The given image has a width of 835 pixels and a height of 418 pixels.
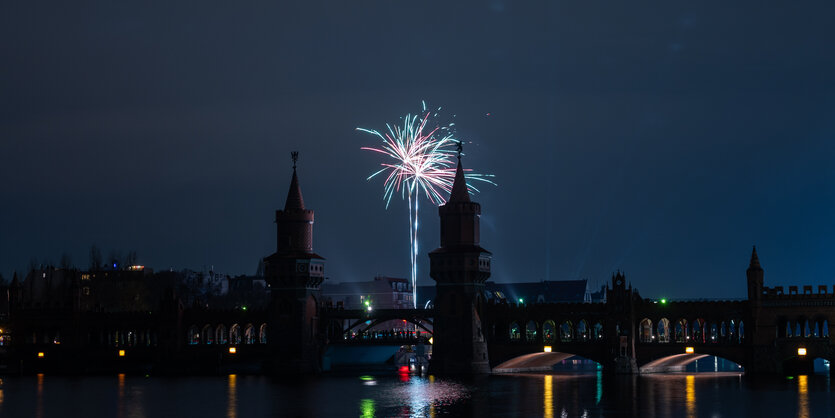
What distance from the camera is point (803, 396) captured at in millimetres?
83750

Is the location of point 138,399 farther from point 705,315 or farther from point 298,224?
point 705,315

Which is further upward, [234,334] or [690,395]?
[234,334]

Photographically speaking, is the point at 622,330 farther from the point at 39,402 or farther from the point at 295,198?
the point at 39,402

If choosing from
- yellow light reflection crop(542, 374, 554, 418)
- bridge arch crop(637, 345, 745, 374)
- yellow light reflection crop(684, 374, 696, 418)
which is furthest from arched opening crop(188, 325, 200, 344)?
yellow light reflection crop(684, 374, 696, 418)

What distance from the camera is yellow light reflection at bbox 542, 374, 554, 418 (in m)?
75.2

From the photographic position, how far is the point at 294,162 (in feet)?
427

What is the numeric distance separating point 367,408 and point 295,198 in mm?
50963

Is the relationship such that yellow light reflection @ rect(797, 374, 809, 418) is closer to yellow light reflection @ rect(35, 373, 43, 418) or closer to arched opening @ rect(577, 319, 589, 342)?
arched opening @ rect(577, 319, 589, 342)

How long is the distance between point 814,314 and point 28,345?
93753 millimetres

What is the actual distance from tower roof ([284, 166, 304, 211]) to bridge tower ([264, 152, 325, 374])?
12 cm

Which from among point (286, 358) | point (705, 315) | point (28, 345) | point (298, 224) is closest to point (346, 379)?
point (286, 358)

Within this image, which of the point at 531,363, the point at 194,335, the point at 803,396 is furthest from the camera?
the point at 194,335

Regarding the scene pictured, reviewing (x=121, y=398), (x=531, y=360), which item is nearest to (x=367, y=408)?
(x=121, y=398)

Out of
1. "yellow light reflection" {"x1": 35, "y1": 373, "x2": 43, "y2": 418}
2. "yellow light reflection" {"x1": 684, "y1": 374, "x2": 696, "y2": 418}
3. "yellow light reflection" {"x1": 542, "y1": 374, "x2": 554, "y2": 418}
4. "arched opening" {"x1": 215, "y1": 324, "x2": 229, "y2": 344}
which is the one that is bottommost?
"yellow light reflection" {"x1": 35, "y1": 373, "x2": 43, "y2": 418}
